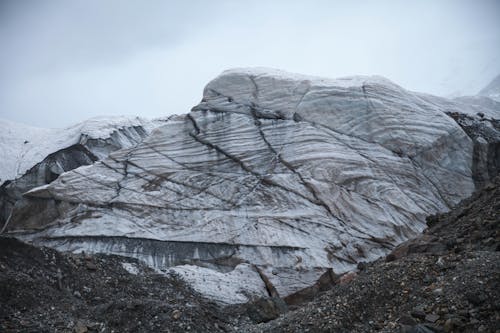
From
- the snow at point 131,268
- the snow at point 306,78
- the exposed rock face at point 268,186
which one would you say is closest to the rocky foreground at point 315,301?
the snow at point 131,268

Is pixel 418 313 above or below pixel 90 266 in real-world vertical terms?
above

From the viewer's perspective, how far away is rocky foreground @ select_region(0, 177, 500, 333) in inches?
329

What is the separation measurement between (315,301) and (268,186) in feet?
31.1

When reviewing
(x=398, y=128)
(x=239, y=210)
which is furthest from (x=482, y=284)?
(x=398, y=128)

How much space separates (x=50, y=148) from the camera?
35.0 m

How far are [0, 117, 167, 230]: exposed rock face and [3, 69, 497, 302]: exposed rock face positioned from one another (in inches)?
490

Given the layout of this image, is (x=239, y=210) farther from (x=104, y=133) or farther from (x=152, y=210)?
(x=104, y=133)

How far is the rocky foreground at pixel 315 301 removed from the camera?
837 centimetres

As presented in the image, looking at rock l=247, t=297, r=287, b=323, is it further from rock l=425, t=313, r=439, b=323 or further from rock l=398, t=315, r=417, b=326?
rock l=425, t=313, r=439, b=323

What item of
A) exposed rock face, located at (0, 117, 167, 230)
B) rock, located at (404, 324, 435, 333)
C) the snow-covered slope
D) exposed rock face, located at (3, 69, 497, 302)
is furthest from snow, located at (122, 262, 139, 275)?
the snow-covered slope

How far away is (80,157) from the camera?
111 ft

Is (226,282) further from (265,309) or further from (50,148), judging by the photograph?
(50,148)

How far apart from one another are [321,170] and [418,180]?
551 centimetres

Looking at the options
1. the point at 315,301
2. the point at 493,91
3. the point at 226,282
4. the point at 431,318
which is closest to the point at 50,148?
the point at 226,282
